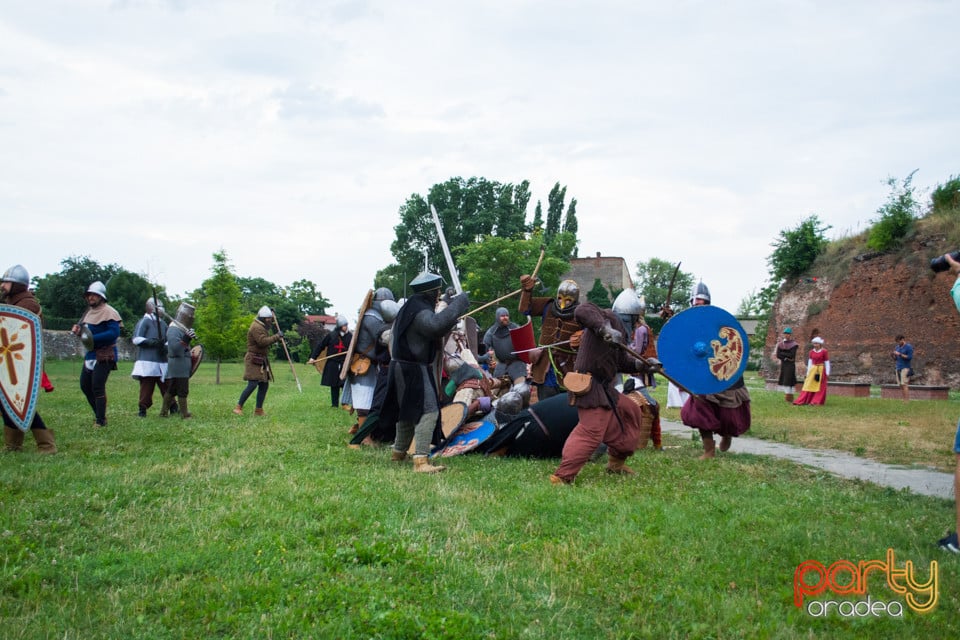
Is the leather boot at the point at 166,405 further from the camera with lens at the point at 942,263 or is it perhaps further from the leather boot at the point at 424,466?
the camera with lens at the point at 942,263

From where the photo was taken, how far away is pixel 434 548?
358 centimetres

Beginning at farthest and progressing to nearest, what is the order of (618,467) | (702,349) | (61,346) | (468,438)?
(61,346)
(468,438)
(618,467)
(702,349)

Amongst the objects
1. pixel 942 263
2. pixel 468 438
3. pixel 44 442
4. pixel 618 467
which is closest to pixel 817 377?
pixel 618 467

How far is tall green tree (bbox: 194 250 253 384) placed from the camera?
77.4ft

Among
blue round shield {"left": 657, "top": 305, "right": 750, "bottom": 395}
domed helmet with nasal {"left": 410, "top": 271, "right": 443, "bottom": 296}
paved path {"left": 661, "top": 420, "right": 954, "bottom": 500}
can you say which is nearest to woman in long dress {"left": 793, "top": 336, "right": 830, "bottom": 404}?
paved path {"left": 661, "top": 420, "right": 954, "bottom": 500}

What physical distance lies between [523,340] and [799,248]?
2631 cm

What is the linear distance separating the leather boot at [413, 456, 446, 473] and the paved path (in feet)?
11.8

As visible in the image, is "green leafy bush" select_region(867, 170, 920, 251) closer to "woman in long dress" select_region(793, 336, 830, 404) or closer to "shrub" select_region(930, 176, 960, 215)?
"shrub" select_region(930, 176, 960, 215)

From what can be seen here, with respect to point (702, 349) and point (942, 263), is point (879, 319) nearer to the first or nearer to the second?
point (702, 349)

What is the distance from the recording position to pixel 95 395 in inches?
310

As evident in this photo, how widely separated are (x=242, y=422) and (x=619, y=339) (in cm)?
612

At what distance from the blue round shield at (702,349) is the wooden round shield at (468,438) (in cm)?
200

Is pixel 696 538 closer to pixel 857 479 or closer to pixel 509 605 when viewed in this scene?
pixel 509 605

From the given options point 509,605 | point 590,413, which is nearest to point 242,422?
point 590,413
